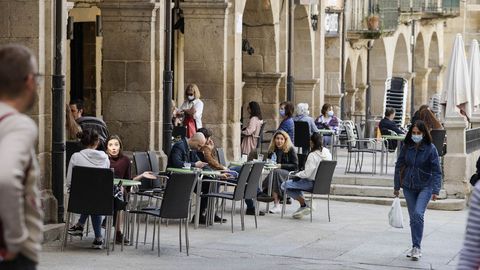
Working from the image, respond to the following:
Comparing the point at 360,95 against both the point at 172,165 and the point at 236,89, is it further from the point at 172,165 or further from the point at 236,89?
the point at 172,165

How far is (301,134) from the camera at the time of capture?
976 inches

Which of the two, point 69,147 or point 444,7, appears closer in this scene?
point 69,147

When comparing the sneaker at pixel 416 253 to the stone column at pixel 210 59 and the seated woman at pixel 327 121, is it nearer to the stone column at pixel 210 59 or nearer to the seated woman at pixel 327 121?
the stone column at pixel 210 59

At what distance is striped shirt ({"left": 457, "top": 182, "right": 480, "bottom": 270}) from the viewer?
613 centimetres

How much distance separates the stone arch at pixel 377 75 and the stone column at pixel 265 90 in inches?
699

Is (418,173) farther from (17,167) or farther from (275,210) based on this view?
(17,167)

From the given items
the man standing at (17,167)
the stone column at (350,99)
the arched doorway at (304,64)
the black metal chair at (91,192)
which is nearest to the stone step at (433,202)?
the black metal chair at (91,192)

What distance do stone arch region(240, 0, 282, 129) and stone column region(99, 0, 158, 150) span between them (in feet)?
26.1

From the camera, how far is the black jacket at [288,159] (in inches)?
765

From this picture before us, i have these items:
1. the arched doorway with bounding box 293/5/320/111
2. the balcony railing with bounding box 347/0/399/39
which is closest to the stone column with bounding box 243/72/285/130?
the arched doorway with bounding box 293/5/320/111

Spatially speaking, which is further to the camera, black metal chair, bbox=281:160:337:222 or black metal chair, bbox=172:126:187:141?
black metal chair, bbox=172:126:187:141

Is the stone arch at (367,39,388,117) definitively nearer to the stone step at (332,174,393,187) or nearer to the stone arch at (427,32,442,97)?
the stone arch at (427,32,442,97)

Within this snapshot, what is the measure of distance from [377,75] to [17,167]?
141 feet

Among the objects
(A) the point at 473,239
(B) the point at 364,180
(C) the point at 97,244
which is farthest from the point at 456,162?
(A) the point at 473,239
